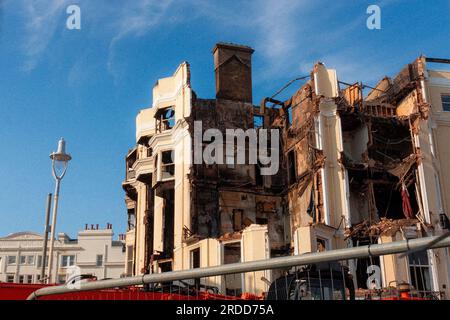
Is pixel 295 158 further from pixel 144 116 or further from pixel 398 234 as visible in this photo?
pixel 144 116

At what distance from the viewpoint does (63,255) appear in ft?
244

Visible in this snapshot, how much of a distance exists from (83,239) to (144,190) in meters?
33.5

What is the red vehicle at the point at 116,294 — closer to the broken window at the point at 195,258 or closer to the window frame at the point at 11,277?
the broken window at the point at 195,258

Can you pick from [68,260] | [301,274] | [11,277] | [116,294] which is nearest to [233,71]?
[116,294]

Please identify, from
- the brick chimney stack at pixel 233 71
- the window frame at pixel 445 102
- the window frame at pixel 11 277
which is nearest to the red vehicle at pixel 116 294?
the window frame at pixel 445 102

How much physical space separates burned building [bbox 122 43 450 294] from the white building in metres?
31.1

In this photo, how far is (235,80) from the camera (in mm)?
44906

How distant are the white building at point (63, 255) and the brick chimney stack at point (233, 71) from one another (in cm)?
3761

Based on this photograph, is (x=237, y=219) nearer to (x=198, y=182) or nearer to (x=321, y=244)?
(x=198, y=182)

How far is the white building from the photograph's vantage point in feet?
243

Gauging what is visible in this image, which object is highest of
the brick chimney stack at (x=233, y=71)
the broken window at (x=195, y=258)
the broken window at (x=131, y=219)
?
the brick chimney stack at (x=233, y=71)

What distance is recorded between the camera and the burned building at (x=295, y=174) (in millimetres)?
33812

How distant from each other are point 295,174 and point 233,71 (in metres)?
10.2
